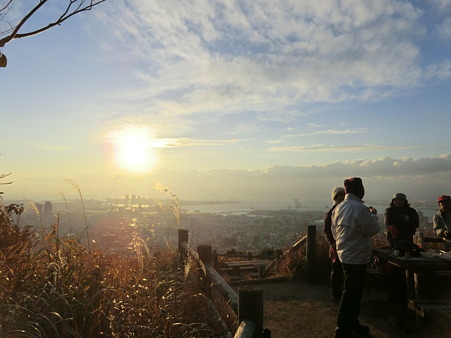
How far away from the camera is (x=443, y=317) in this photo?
187 inches

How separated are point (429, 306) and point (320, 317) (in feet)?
5.77

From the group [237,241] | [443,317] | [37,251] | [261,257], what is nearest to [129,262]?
[37,251]

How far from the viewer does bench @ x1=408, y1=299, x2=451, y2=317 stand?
14.7 feet

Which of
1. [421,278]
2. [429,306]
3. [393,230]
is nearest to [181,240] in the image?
[393,230]

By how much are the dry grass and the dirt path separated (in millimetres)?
2286

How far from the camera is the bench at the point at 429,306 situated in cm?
448

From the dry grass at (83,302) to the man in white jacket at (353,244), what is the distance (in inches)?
79.8

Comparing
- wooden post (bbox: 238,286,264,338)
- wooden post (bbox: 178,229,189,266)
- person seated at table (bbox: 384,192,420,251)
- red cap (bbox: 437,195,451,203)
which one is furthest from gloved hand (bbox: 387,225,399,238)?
wooden post (bbox: 238,286,264,338)

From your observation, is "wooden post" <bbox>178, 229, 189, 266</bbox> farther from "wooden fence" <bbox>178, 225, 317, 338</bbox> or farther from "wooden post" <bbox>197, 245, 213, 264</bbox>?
"wooden post" <bbox>197, 245, 213, 264</bbox>

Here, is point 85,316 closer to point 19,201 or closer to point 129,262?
point 129,262

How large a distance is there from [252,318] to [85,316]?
1542 mm

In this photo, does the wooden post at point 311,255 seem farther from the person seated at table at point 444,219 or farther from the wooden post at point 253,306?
the wooden post at point 253,306

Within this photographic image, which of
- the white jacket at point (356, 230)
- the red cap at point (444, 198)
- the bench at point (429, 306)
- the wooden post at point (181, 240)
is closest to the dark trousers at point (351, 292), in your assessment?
the white jacket at point (356, 230)

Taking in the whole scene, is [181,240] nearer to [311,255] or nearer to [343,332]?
[311,255]
